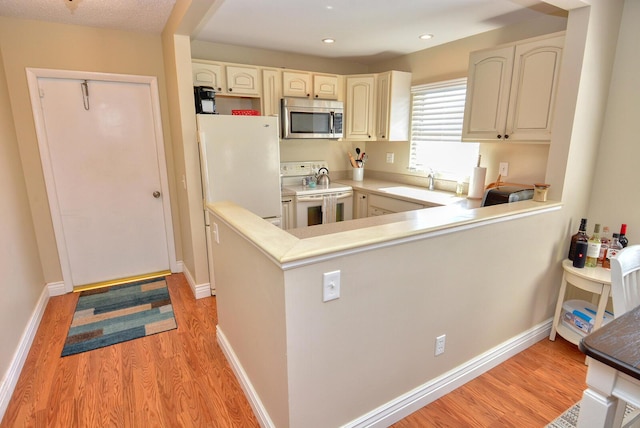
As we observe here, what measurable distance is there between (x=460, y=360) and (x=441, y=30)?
268 cm

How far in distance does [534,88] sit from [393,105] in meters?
1.54

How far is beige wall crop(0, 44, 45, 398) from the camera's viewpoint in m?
2.04

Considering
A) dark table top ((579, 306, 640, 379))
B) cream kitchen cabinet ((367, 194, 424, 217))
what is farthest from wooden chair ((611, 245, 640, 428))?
cream kitchen cabinet ((367, 194, 424, 217))

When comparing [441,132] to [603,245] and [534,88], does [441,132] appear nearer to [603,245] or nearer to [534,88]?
[534,88]

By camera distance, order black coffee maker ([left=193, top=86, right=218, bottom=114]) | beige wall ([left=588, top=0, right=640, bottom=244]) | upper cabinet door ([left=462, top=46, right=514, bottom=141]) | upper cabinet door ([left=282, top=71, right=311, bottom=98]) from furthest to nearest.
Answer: upper cabinet door ([left=282, top=71, right=311, bottom=98]) < black coffee maker ([left=193, top=86, right=218, bottom=114]) < upper cabinet door ([left=462, top=46, right=514, bottom=141]) < beige wall ([left=588, top=0, right=640, bottom=244])

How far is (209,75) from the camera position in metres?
3.22

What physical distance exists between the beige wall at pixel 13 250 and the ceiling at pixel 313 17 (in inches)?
29.9

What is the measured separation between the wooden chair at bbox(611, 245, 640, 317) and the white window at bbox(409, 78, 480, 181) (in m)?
1.93

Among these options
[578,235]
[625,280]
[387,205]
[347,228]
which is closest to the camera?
[625,280]

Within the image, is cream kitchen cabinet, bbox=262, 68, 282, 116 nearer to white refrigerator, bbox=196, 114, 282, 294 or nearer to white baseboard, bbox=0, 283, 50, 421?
white refrigerator, bbox=196, 114, 282, 294

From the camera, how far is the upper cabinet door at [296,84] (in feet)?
11.8

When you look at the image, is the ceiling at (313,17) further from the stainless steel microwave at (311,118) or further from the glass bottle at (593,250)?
the glass bottle at (593,250)

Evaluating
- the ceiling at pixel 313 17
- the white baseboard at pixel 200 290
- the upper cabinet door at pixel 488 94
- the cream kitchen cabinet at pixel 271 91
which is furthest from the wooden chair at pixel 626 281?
the cream kitchen cabinet at pixel 271 91

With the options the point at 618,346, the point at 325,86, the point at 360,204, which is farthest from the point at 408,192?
the point at 618,346
